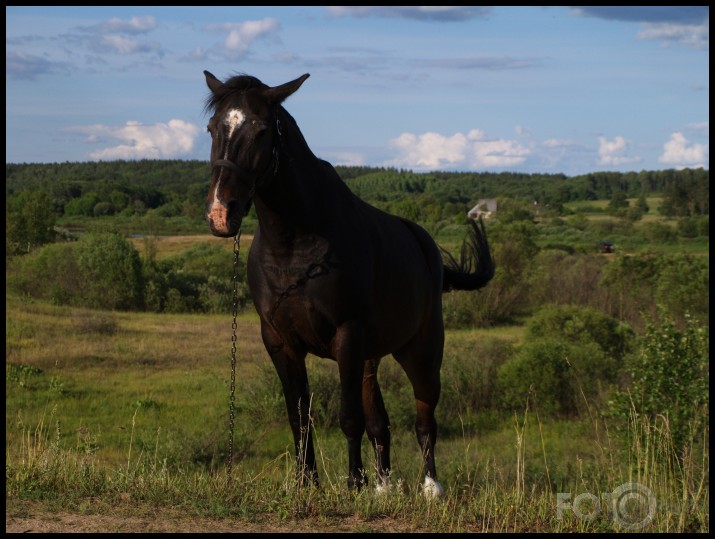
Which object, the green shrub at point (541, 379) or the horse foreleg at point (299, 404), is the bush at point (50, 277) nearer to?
the green shrub at point (541, 379)

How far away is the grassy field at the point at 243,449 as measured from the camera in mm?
5992

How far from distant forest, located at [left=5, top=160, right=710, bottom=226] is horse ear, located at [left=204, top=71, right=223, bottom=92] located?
245 ft

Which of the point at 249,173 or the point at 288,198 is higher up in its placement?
the point at 249,173

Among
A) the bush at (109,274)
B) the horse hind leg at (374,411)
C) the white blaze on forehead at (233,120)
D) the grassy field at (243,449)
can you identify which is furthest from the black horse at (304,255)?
the bush at (109,274)

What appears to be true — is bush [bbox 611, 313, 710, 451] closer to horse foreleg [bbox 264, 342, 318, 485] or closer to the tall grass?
the tall grass

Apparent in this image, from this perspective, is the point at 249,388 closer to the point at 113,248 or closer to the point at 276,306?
the point at 276,306

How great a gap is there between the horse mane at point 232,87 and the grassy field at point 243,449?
2652 millimetres

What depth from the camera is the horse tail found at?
8977 millimetres

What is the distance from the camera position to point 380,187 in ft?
413

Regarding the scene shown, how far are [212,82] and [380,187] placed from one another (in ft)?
394

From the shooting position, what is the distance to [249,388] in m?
27.4

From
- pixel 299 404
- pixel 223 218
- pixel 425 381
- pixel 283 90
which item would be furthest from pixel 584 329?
pixel 223 218

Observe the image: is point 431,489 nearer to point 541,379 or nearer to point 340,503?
point 340,503

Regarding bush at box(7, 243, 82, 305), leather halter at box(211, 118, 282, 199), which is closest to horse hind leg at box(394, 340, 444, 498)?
leather halter at box(211, 118, 282, 199)
